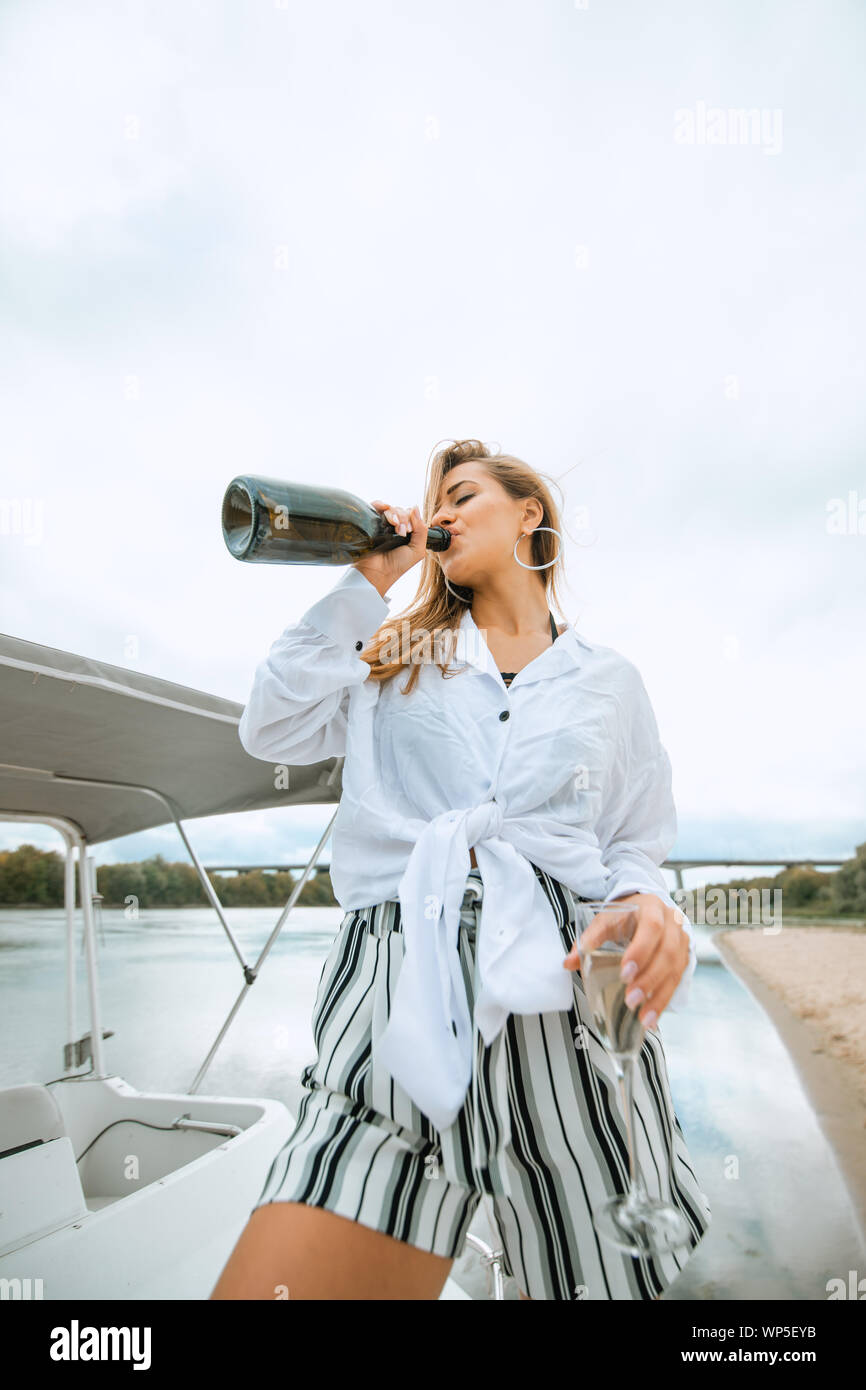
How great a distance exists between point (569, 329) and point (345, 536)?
20.0 ft

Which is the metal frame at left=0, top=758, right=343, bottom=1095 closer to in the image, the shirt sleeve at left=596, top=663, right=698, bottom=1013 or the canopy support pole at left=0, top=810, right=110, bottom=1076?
the canopy support pole at left=0, top=810, right=110, bottom=1076

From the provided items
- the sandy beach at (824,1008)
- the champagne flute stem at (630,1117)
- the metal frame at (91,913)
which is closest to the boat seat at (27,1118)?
the metal frame at (91,913)

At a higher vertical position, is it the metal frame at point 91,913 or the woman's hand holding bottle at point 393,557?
the woman's hand holding bottle at point 393,557

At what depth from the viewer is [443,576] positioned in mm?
1312

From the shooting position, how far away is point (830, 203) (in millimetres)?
6180

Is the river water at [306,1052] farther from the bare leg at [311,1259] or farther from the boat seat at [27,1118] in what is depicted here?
the bare leg at [311,1259]

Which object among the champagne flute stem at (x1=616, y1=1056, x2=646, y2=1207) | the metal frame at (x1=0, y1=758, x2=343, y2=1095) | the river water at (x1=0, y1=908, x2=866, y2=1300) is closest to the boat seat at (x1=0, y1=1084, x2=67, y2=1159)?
the metal frame at (x1=0, y1=758, x2=343, y2=1095)

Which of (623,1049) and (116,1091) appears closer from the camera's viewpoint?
(623,1049)

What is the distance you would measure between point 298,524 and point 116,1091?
9.30 ft

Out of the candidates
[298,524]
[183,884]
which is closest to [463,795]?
[298,524]

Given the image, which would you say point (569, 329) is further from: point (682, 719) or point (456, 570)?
point (682, 719)

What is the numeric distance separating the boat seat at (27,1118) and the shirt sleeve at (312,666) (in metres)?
2.10

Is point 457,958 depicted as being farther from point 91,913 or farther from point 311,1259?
point 91,913

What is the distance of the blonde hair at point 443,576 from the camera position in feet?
3.63
